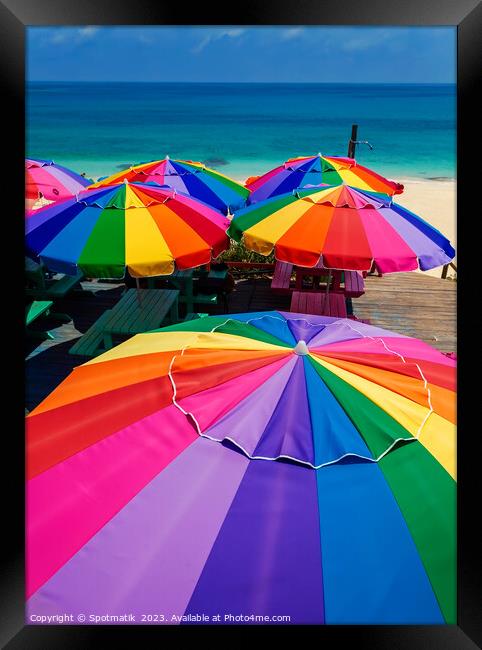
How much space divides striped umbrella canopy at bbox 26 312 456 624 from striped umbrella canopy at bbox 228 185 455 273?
110 inches

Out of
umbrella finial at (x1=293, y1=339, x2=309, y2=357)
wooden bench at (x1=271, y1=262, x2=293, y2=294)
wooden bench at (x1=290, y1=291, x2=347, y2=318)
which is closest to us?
umbrella finial at (x1=293, y1=339, x2=309, y2=357)

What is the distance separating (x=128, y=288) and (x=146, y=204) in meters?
2.47

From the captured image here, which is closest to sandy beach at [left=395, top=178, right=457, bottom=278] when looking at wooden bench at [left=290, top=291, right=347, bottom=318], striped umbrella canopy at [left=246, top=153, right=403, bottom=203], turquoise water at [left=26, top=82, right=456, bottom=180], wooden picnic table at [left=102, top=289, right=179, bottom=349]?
turquoise water at [left=26, top=82, right=456, bottom=180]

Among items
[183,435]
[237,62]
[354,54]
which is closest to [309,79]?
[354,54]

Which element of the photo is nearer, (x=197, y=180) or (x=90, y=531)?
(x=90, y=531)

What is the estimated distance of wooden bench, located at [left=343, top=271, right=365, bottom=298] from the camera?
7727mm

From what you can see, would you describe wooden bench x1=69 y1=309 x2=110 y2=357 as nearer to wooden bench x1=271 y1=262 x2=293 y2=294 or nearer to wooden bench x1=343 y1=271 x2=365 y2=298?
wooden bench x1=271 y1=262 x2=293 y2=294

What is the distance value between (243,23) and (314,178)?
8017mm

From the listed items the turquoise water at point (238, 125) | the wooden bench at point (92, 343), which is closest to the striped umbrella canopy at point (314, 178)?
the wooden bench at point (92, 343)

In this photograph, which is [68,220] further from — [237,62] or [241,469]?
[237,62]

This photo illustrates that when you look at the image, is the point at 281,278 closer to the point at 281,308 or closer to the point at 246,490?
the point at 281,308

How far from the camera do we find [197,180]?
9.56m

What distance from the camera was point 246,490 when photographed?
2404 millimetres

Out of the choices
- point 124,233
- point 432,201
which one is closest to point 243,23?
point 124,233
